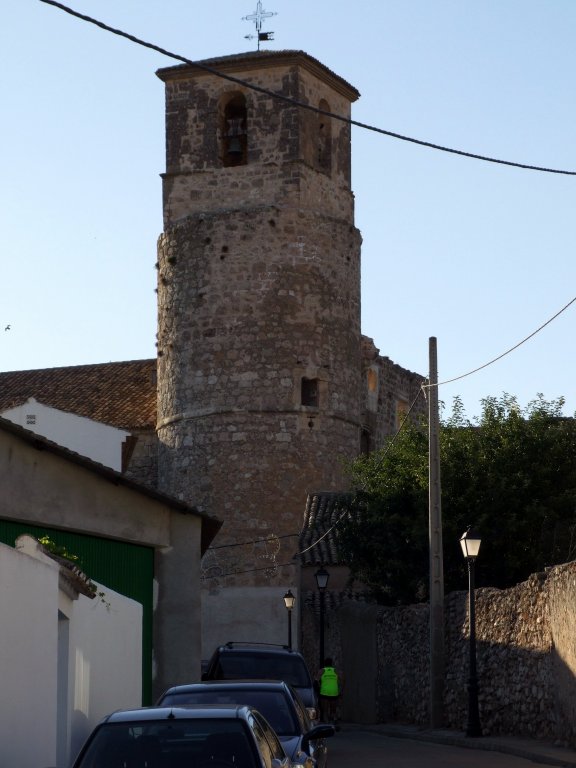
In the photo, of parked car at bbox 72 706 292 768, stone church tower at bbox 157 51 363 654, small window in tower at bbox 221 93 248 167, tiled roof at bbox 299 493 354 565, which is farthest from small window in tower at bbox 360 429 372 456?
parked car at bbox 72 706 292 768

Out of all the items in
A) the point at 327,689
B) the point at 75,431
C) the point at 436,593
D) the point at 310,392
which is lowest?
the point at 327,689

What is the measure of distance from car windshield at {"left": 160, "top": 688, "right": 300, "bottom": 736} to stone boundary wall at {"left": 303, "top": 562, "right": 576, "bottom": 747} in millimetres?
7549

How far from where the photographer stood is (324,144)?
4431 cm

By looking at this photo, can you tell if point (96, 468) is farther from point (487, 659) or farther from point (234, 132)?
point (234, 132)

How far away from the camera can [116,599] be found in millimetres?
17250

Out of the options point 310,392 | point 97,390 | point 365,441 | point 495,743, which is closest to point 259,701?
point 495,743

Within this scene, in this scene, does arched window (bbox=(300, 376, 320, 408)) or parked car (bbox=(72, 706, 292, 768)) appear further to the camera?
arched window (bbox=(300, 376, 320, 408))

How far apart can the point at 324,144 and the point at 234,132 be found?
8.93 feet

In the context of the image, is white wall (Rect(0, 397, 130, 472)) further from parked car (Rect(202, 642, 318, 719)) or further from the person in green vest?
parked car (Rect(202, 642, 318, 719))

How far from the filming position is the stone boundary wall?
814 inches

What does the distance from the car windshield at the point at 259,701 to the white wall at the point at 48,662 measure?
3.79ft

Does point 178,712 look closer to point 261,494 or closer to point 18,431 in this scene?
point 18,431

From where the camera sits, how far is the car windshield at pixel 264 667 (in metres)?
20.1

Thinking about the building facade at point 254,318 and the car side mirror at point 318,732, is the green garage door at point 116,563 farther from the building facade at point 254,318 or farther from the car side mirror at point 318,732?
the building facade at point 254,318
